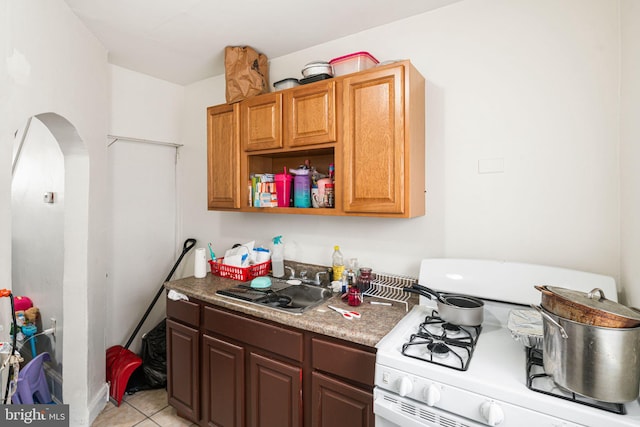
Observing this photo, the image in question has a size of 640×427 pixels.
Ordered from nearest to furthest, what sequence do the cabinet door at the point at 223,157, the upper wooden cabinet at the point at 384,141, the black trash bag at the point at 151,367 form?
1. the upper wooden cabinet at the point at 384,141
2. the cabinet door at the point at 223,157
3. the black trash bag at the point at 151,367

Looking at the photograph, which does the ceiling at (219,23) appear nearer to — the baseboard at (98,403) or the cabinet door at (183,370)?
the cabinet door at (183,370)

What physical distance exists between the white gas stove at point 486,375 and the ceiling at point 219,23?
153cm

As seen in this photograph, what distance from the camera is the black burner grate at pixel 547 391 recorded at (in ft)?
2.97

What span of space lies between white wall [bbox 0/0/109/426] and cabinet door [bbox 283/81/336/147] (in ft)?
4.16

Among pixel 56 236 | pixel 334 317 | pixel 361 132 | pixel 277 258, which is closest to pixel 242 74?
pixel 361 132

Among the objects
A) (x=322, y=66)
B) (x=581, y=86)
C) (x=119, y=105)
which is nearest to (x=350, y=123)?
(x=322, y=66)

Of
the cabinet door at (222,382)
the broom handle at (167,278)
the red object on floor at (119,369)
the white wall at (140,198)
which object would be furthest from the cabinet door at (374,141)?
the red object on floor at (119,369)

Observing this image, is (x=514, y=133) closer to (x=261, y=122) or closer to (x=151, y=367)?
(x=261, y=122)

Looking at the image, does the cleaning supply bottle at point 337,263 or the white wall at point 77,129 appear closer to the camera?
the white wall at point 77,129

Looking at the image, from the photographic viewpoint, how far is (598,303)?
0.96m

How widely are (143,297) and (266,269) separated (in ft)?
4.69

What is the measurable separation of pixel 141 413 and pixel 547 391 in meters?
2.55

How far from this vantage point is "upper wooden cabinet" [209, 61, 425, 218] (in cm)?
161

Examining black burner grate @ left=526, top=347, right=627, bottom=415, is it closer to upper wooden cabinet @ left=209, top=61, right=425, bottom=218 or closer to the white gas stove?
the white gas stove
